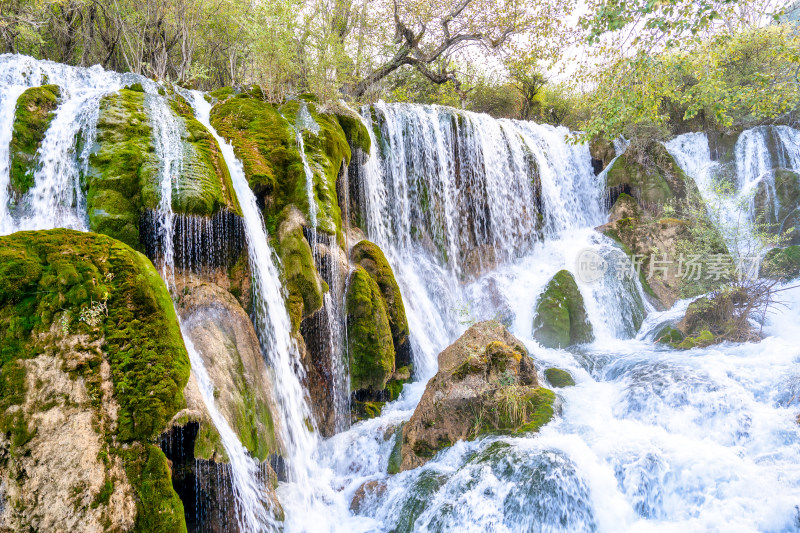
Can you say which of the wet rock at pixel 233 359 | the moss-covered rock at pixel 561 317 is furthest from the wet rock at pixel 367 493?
the moss-covered rock at pixel 561 317

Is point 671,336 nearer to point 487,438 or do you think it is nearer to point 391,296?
A: point 391,296

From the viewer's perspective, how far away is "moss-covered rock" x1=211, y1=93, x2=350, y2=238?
316 inches

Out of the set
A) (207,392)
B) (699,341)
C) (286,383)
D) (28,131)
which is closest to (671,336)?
(699,341)

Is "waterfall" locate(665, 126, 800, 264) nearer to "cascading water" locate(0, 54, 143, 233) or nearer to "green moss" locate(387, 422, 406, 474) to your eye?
"green moss" locate(387, 422, 406, 474)

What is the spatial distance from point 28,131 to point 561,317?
1109cm

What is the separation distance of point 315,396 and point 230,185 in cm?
361

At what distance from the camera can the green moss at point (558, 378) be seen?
8719 millimetres

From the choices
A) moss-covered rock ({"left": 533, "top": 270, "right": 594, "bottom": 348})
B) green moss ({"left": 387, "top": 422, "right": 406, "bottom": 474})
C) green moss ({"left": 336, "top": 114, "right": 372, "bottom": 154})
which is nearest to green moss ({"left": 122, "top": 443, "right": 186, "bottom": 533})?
green moss ({"left": 387, "top": 422, "right": 406, "bottom": 474})

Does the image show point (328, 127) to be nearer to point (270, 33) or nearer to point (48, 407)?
point (270, 33)

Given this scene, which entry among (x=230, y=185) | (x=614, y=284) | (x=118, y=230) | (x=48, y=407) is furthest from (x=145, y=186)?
(x=614, y=284)

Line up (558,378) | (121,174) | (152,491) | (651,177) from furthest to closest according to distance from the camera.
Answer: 1. (651,177)
2. (558,378)
3. (121,174)
4. (152,491)

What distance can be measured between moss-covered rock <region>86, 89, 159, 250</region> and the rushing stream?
0.20 meters

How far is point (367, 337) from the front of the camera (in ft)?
28.3

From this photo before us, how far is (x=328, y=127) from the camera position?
32.6 ft
